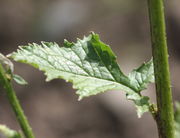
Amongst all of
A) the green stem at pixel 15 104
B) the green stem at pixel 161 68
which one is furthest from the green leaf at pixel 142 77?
the green stem at pixel 15 104

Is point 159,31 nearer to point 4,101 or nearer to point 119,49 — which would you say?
point 4,101

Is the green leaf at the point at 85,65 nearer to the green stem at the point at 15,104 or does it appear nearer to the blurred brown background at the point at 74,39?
the green stem at the point at 15,104

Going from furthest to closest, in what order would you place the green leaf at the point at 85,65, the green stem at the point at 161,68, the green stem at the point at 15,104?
the green stem at the point at 15,104, the green leaf at the point at 85,65, the green stem at the point at 161,68

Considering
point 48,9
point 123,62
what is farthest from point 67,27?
point 123,62

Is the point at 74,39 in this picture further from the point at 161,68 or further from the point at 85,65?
the point at 161,68

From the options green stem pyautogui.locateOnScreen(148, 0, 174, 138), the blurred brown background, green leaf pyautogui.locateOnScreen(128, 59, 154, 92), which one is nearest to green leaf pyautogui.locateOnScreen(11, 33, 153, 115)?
green leaf pyautogui.locateOnScreen(128, 59, 154, 92)
